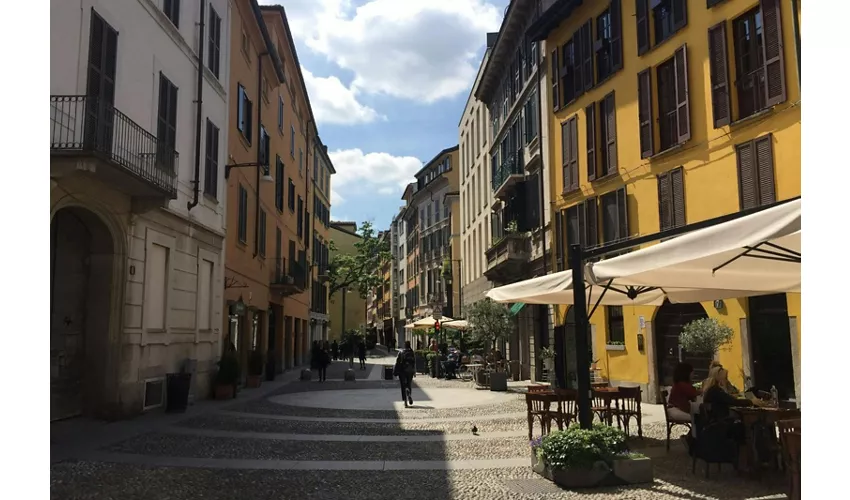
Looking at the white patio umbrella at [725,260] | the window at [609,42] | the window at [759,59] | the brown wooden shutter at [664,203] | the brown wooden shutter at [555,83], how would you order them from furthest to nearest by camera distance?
1. the brown wooden shutter at [555,83]
2. the window at [609,42]
3. the brown wooden shutter at [664,203]
4. the window at [759,59]
5. the white patio umbrella at [725,260]

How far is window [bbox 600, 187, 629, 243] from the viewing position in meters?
18.8

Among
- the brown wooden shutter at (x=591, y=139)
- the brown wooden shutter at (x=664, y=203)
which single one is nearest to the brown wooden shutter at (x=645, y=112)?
the brown wooden shutter at (x=664, y=203)

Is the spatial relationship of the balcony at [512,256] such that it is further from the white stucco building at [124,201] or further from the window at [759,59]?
the white stucco building at [124,201]

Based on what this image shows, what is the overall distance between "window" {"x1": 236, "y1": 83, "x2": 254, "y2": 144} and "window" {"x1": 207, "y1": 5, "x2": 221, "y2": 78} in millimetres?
2297

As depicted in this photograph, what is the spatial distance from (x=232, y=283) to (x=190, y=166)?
4.95 metres

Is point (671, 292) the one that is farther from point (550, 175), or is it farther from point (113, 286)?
point (550, 175)

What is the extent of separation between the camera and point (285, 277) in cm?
2830

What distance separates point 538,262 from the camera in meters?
24.2

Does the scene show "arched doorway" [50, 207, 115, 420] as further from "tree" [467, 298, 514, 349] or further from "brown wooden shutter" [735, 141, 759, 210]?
"brown wooden shutter" [735, 141, 759, 210]

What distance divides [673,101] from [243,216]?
14.0 metres

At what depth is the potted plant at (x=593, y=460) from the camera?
743 centimetres

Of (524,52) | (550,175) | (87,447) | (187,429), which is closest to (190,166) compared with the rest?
(187,429)

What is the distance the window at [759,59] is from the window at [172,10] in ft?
43.6

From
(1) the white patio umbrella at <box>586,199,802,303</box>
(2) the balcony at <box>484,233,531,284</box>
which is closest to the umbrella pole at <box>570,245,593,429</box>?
(1) the white patio umbrella at <box>586,199,802,303</box>
